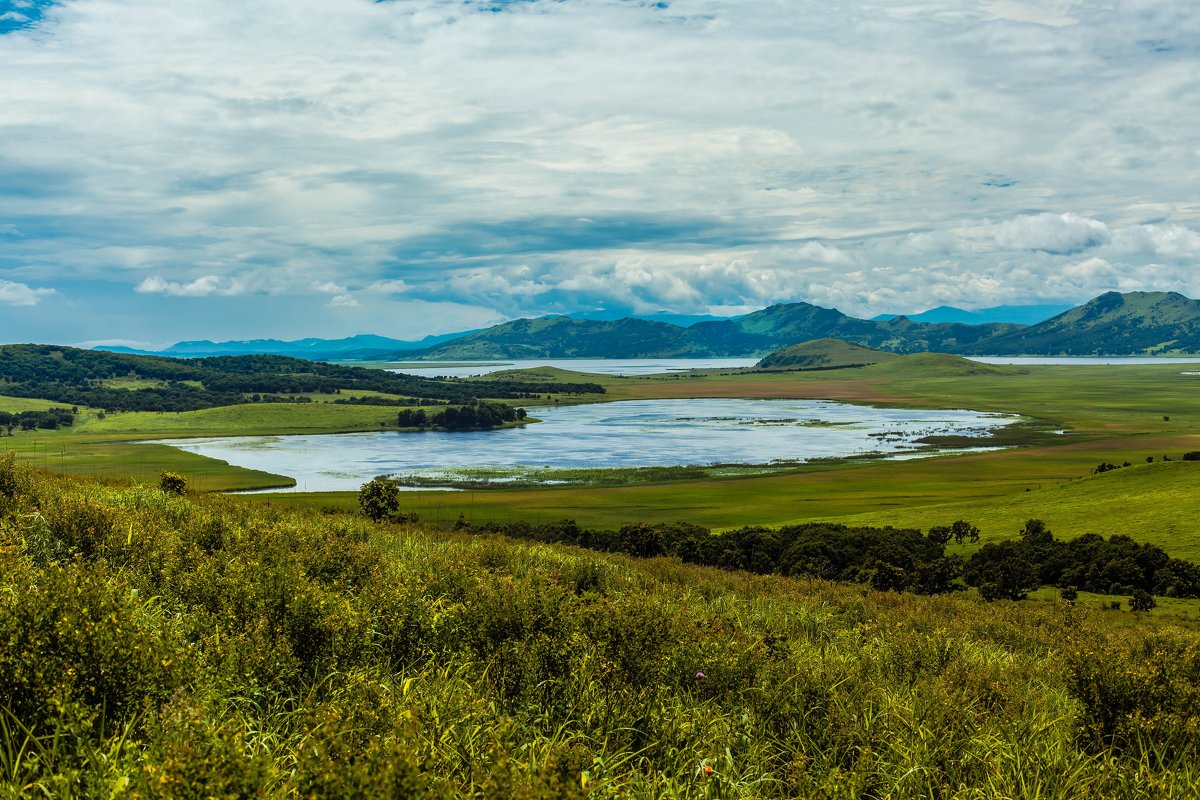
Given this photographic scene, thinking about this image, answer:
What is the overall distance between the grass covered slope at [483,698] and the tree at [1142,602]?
43.5 m

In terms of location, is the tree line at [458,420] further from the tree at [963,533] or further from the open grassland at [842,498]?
the tree at [963,533]

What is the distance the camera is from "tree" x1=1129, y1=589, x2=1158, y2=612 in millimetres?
49766

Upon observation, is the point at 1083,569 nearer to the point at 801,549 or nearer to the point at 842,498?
the point at 801,549

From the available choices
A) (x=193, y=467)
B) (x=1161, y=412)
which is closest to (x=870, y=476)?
(x=193, y=467)

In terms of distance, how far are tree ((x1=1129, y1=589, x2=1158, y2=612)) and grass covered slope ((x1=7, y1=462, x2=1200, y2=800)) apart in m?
43.5

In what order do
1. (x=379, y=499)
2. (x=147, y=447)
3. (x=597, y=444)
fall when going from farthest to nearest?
(x=597, y=444) < (x=147, y=447) < (x=379, y=499)

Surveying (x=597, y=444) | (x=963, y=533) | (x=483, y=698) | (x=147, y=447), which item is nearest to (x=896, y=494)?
(x=963, y=533)

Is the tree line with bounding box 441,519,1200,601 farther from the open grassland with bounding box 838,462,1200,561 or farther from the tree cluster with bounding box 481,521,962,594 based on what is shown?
the open grassland with bounding box 838,462,1200,561

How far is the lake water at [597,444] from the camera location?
403 ft

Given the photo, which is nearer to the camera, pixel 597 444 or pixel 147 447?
pixel 147 447

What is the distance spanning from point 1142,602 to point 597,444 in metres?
101

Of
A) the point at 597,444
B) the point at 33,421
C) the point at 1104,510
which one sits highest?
the point at 33,421

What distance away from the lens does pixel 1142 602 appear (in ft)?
165

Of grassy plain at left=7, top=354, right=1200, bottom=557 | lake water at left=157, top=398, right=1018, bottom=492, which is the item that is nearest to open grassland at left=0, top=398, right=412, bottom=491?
grassy plain at left=7, top=354, right=1200, bottom=557
